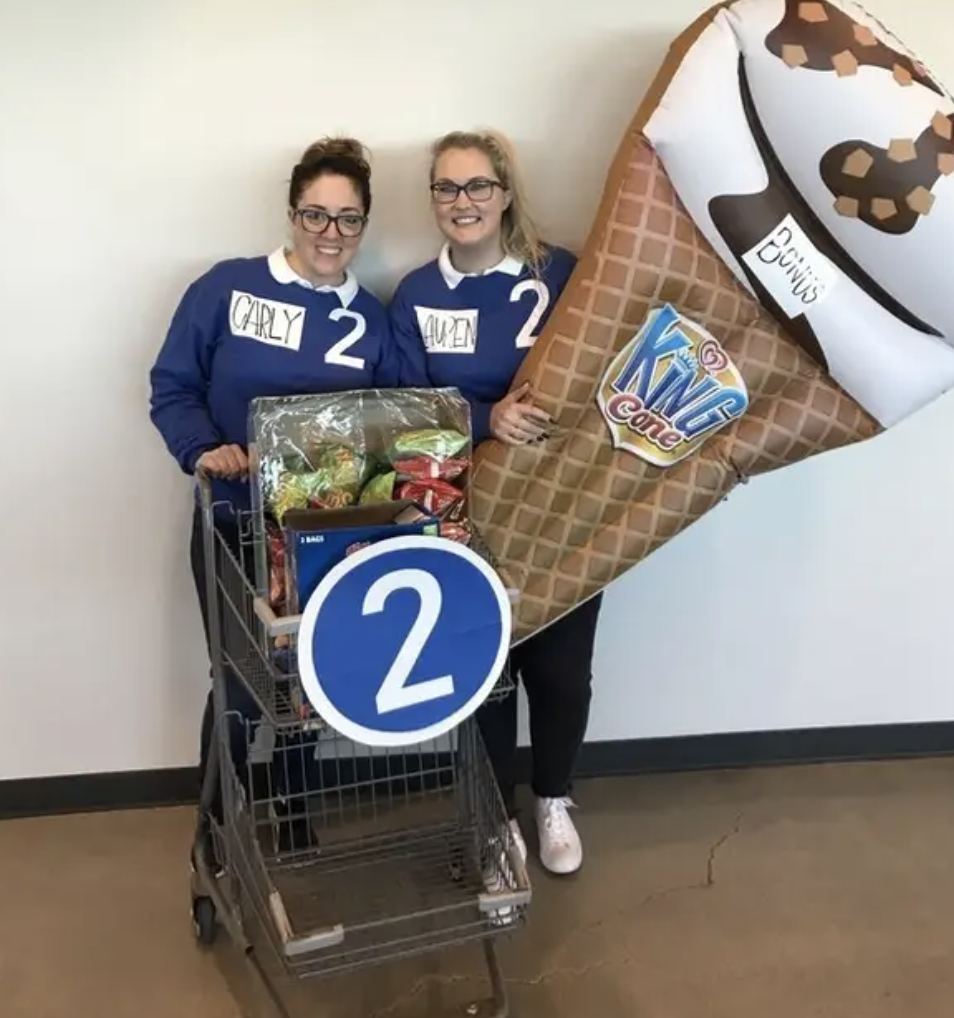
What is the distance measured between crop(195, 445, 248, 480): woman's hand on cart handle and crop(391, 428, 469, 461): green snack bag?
23cm

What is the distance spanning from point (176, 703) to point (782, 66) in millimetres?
1558

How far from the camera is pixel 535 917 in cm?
214

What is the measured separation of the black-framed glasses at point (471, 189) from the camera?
1868 mm

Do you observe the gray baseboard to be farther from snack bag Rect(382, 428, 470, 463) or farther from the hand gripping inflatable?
snack bag Rect(382, 428, 470, 463)

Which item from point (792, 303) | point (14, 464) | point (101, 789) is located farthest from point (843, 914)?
point (14, 464)

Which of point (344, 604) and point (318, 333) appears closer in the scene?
point (344, 604)

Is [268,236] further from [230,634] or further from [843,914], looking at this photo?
[843,914]

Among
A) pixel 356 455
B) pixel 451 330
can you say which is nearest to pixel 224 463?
pixel 356 455

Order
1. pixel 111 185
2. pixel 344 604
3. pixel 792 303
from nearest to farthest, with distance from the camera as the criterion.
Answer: pixel 344 604
pixel 792 303
pixel 111 185

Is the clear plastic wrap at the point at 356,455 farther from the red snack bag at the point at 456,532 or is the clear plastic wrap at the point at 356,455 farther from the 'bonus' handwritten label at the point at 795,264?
the 'bonus' handwritten label at the point at 795,264

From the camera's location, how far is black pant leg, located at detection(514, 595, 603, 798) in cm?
209

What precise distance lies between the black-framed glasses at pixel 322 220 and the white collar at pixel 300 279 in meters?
0.09

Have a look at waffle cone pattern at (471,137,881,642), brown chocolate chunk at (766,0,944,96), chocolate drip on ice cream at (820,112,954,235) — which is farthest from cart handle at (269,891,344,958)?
brown chocolate chunk at (766,0,944,96)

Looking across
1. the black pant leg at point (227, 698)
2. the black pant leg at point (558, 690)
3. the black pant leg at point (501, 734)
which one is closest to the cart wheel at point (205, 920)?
the black pant leg at point (227, 698)
